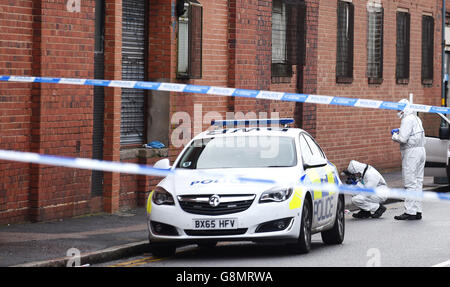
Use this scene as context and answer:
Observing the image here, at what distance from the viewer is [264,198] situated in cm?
1240

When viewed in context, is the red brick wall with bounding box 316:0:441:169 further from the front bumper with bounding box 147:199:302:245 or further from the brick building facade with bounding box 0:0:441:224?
the front bumper with bounding box 147:199:302:245

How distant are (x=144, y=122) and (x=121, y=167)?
11.0 meters

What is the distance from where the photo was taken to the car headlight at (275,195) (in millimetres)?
12398

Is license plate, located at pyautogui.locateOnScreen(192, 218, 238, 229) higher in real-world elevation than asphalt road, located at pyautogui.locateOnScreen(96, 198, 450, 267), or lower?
higher

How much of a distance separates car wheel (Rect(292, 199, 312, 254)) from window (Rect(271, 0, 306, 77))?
11058 mm

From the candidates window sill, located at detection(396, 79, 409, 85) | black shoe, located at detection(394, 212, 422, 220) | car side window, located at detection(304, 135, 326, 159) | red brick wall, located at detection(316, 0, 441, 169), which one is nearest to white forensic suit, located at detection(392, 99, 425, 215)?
black shoe, located at detection(394, 212, 422, 220)

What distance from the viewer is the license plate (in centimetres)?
1225

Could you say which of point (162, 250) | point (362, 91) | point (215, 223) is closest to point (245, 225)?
point (215, 223)

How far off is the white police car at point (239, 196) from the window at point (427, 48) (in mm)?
19351

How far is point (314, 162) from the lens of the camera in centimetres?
1343

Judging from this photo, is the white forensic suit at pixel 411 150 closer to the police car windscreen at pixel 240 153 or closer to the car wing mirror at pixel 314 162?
the car wing mirror at pixel 314 162

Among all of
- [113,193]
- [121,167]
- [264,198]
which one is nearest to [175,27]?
[113,193]

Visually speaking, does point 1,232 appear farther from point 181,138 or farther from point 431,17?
point 431,17

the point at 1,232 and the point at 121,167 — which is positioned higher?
the point at 121,167
